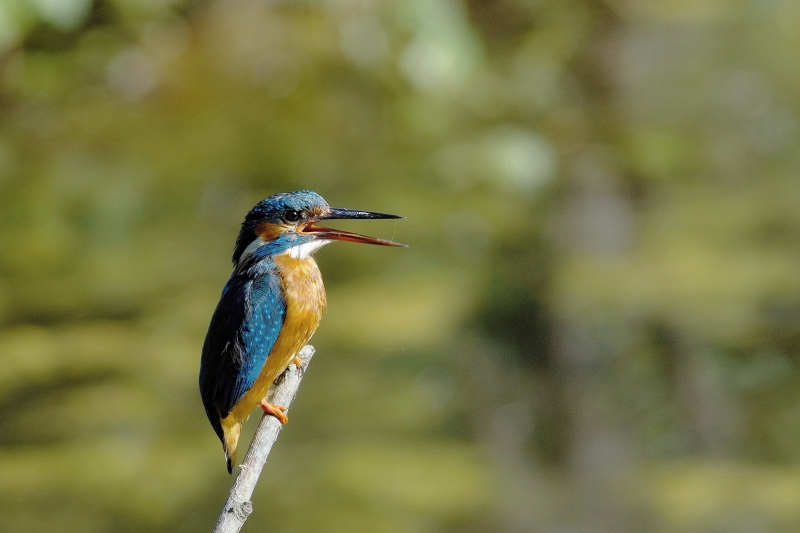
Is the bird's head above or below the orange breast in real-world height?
above

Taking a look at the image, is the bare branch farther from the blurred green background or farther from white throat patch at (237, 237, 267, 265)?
the blurred green background

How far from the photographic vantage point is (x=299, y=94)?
7.14m

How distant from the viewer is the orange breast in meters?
2.18

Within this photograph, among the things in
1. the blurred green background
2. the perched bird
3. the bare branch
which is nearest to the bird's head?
the perched bird

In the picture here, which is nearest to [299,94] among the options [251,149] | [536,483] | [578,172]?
[251,149]

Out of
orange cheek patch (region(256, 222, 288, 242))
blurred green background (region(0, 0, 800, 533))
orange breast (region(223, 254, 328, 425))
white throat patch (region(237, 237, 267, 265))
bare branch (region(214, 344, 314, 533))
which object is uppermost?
blurred green background (region(0, 0, 800, 533))

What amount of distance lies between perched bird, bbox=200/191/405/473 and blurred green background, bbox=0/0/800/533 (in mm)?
1214

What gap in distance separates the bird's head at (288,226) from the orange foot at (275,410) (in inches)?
12.1

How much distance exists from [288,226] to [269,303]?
6.5 inches

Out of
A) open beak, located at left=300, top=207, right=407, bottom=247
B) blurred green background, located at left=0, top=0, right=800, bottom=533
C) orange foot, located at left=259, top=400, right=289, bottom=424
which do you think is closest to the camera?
open beak, located at left=300, top=207, right=407, bottom=247

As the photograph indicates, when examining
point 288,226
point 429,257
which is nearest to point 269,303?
point 288,226

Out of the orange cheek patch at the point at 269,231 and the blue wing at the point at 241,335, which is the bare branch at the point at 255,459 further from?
the orange cheek patch at the point at 269,231

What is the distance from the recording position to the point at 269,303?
2.17 m

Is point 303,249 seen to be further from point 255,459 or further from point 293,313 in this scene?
point 255,459
